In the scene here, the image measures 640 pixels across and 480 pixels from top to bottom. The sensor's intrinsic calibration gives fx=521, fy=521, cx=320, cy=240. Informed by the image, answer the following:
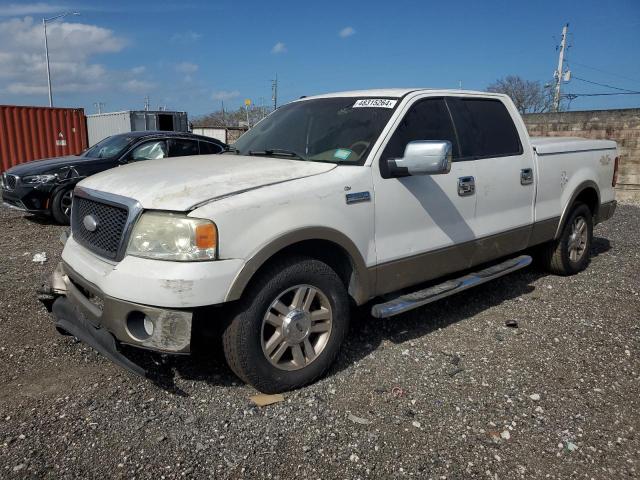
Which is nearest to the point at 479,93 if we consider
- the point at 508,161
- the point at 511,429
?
the point at 508,161

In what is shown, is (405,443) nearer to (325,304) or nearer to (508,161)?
(325,304)

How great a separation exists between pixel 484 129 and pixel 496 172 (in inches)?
16.1

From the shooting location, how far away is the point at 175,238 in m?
2.79

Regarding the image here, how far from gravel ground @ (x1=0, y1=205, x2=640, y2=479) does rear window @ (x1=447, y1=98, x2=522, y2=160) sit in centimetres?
150

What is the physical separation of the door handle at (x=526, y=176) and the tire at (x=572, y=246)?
1.05 meters

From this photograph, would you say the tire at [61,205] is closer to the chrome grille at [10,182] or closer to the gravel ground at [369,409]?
the chrome grille at [10,182]

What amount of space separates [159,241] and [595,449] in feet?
8.53

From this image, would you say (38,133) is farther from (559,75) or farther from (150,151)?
(559,75)

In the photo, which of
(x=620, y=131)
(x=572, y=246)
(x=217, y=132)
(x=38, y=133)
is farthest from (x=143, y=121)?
(x=572, y=246)

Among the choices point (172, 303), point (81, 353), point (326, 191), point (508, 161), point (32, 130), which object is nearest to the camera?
point (172, 303)

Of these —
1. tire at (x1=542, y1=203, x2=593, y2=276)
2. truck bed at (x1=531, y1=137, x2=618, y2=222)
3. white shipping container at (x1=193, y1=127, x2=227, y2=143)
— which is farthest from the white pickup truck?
white shipping container at (x1=193, y1=127, x2=227, y2=143)

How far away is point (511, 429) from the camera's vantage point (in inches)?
117

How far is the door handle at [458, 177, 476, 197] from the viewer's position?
13.5 feet

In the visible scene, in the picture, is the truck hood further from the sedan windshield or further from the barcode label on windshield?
the sedan windshield
